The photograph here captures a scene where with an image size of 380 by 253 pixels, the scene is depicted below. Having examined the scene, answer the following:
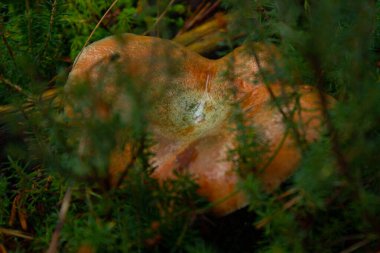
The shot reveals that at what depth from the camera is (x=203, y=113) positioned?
1846 millimetres

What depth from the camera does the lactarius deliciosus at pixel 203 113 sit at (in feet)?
3.88

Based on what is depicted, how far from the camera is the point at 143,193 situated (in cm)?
130

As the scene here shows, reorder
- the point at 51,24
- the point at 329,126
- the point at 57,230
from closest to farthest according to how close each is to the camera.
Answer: the point at 329,126
the point at 57,230
the point at 51,24

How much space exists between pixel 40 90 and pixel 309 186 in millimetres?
670

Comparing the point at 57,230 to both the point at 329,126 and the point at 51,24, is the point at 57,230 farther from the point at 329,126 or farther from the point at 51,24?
the point at 51,24

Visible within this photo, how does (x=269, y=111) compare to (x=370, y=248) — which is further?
(x=269, y=111)

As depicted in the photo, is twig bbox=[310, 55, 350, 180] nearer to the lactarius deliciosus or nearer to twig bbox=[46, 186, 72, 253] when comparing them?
the lactarius deliciosus

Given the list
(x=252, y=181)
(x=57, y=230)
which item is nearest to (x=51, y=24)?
(x=57, y=230)

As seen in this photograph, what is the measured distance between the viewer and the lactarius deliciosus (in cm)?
118

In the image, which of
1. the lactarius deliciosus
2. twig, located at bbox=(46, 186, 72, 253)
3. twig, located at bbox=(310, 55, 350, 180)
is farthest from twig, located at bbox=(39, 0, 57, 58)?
twig, located at bbox=(310, 55, 350, 180)

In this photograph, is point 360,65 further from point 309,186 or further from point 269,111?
point 269,111

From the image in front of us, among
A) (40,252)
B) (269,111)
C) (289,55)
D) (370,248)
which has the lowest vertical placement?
(370,248)

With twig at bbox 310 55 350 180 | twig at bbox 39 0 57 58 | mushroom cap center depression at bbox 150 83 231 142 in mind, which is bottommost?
mushroom cap center depression at bbox 150 83 231 142

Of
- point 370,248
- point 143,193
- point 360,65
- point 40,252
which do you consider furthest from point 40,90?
point 370,248
